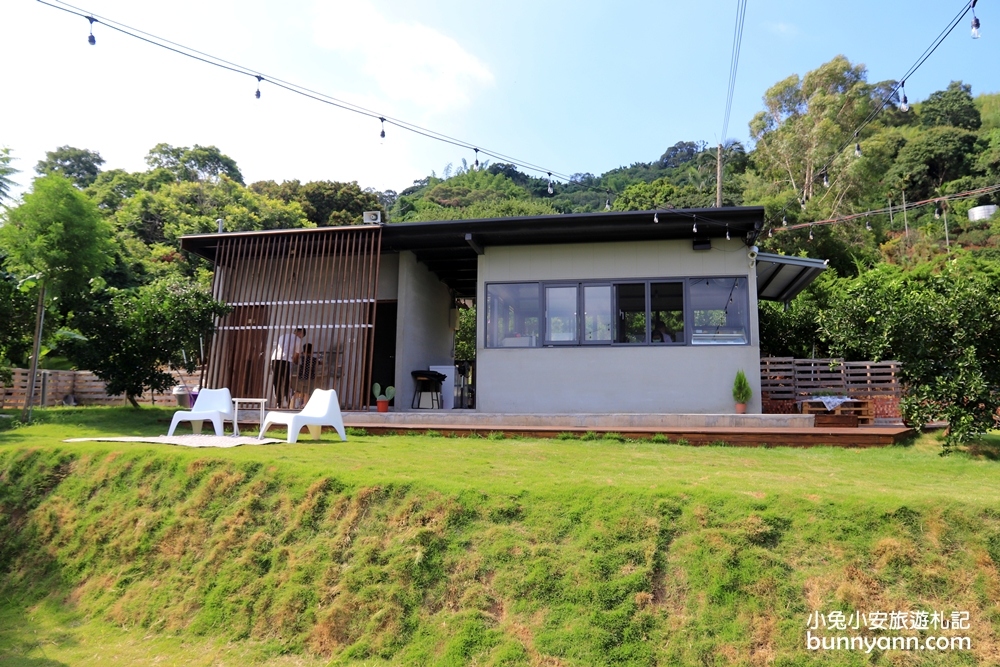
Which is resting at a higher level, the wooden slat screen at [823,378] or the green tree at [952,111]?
the green tree at [952,111]

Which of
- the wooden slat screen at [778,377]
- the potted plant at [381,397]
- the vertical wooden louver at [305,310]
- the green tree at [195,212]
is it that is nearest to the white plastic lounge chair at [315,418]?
the potted plant at [381,397]

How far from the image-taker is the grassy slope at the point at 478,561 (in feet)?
12.8

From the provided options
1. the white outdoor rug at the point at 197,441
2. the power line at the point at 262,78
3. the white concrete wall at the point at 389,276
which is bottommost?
the white outdoor rug at the point at 197,441

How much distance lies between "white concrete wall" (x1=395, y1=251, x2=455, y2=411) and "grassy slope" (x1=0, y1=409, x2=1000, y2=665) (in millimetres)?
5515

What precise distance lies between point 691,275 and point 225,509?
7689 mm

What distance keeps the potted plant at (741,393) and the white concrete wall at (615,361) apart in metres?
0.17

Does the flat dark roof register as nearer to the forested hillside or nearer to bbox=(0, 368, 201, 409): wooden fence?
the forested hillside

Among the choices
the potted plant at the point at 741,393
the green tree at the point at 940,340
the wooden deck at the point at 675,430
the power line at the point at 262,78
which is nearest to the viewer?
the power line at the point at 262,78

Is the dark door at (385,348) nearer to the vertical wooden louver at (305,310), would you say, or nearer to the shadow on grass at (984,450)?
the vertical wooden louver at (305,310)

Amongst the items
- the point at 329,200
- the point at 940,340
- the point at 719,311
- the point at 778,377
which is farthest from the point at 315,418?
the point at 329,200

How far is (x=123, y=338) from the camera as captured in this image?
10188 mm

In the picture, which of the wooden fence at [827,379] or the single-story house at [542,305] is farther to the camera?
the wooden fence at [827,379]

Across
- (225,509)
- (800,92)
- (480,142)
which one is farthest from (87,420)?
(800,92)

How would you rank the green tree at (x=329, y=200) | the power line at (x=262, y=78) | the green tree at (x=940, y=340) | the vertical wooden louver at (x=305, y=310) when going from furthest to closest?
1. the green tree at (x=329, y=200)
2. the vertical wooden louver at (x=305, y=310)
3. the green tree at (x=940, y=340)
4. the power line at (x=262, y=78)
